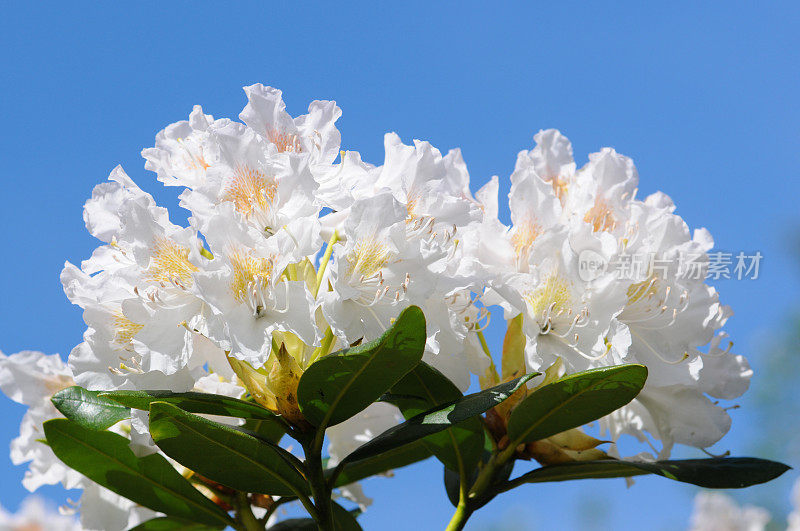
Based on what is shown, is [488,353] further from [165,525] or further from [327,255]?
[165,525]

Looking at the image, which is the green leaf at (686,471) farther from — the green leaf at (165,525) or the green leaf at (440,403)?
the green leaf at (165,525)

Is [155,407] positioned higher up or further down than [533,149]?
further down

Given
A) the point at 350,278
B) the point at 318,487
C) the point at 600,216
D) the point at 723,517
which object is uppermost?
the point at 723,517

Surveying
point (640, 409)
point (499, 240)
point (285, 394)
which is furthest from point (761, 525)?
point (285, 394)

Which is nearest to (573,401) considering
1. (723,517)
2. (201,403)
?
(201,403)

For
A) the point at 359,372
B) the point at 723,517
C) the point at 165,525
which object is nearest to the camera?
the point at 359,372

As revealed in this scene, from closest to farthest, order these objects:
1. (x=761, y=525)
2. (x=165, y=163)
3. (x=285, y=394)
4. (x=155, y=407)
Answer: (x=155, y=407), (x=285, y=394), (x=165, y=163), (x=761, y=525)

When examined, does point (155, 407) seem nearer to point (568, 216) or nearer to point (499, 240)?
point (499, 240)
